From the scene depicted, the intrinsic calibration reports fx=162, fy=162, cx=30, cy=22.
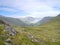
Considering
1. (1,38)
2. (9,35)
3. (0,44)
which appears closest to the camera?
(0,44)

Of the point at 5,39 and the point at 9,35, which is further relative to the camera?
the point at 9,35

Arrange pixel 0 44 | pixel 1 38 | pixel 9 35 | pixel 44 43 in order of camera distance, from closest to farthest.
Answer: pixel 0 44 < pixel 1 38 < pixel 9 35 < pixel 44 43

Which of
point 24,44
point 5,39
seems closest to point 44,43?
point 24,44

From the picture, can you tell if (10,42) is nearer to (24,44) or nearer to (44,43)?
(24,44)

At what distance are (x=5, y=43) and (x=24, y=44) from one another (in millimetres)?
4672

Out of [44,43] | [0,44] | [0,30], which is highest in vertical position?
[0,30]

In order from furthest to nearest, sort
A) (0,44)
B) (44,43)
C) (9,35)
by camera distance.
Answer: (44,43) → (9,35) → (0,44)

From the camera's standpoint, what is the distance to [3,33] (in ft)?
111

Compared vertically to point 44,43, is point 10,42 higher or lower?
higher

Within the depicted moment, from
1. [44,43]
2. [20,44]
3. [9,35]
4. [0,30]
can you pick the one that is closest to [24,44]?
[20,44]

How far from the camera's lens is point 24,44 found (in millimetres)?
33875

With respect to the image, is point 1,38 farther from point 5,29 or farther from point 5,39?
point 5,29

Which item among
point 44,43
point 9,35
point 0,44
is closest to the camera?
point 0,44

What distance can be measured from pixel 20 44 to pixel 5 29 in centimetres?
628
